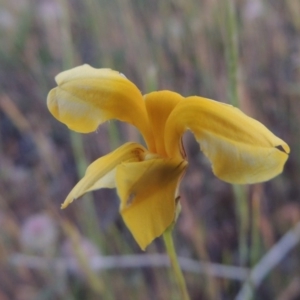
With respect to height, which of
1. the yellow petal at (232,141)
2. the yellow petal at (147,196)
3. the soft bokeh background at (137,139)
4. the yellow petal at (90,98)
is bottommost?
the soft bokeh background at (137,139)

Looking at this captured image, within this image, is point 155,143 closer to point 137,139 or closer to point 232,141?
point 232,141

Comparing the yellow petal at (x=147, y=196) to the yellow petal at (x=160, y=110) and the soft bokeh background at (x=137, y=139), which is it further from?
the soft bokeh background at (x=137, y=139)

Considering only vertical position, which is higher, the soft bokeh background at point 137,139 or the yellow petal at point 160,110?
the yellow petal at point 160,110

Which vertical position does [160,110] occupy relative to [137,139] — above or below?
above

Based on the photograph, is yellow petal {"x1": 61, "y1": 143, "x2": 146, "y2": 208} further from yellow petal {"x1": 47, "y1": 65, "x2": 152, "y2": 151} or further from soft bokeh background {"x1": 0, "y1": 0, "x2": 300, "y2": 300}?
soft bokeh background {"x1": 0, "y1": 0, "x2": 300, "y2": 300}

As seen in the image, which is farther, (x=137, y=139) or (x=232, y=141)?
(x=137, y=139)

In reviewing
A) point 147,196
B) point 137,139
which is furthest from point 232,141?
point 137,139

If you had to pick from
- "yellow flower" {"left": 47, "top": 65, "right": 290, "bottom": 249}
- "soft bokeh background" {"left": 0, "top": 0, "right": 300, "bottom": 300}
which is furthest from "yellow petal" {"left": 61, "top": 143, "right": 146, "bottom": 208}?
"soft bokeh background" {"left": 0, "top": 0, "right": 300, "bottom": 300}

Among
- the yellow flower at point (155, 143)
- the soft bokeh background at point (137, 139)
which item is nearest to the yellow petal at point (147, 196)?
the yellow flower at point (155, 143)
